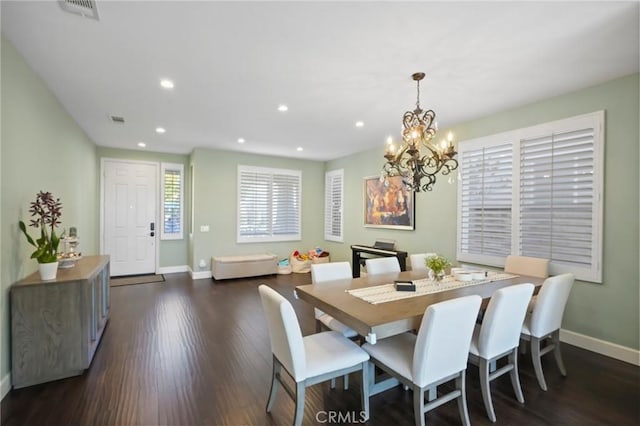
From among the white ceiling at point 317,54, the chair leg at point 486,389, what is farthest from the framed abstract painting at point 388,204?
the chair leg at point 486,389

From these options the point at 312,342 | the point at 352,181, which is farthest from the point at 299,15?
the point at 352,181

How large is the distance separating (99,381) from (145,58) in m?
2.75

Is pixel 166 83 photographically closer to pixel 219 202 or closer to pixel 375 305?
pixel 375 305

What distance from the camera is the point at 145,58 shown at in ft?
8.38

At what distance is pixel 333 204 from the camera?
7293mm

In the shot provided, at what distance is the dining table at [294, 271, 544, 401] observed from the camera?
71.7 inches

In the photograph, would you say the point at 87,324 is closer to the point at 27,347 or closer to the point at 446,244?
the point at 27,347

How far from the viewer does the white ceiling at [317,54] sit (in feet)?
6.54

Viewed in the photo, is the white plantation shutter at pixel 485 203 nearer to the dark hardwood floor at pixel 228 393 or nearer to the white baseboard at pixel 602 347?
the white baseboard at pixel 602 347

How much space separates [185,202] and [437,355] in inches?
255

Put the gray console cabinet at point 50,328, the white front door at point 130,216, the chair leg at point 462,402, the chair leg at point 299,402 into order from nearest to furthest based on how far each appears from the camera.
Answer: the chair leg at point 299,402 → the chair leg at point 462,402 → the gray console cabinet at point 50,328 → the white front door at point 130,216

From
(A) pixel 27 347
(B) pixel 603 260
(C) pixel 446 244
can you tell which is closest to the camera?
(A) pixel 27 347

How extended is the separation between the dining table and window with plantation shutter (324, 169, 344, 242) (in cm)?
393

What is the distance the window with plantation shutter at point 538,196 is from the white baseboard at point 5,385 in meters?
4.87
